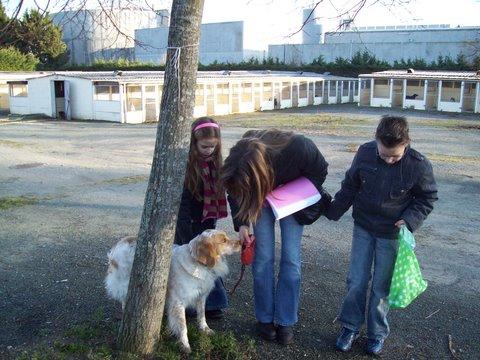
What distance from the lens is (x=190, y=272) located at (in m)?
3.70

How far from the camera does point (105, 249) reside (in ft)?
19.9

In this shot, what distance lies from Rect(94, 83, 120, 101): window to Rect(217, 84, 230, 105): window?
7.15 m

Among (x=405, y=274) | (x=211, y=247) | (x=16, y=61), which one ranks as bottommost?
(x=405, y=274)

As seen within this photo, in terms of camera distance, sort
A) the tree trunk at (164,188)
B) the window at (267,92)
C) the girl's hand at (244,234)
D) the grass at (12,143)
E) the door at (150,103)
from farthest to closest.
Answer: the window at (267,92) → the door at (150,103) → the grass at (12,143) → the girl's hand at (244,234) → the tree trunk at (164,188)

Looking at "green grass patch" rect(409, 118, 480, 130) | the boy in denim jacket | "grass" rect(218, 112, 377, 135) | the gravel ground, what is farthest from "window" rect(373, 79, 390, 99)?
the boy in denim jacket

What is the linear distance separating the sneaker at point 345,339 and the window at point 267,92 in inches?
1251

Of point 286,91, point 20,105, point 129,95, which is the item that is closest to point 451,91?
point 286,91

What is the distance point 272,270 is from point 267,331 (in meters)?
0.47

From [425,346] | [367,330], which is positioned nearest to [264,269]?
[367,330]

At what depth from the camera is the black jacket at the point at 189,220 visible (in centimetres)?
399

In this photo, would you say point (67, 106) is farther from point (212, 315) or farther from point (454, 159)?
point (212, 315)

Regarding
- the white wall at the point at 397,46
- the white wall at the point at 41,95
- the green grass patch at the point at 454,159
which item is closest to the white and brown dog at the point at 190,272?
the green grass patch at the point at 454,159

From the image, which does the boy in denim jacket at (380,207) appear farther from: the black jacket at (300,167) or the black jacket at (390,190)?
the black jacket at (300,167)

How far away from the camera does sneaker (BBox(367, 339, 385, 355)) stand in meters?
3.71
